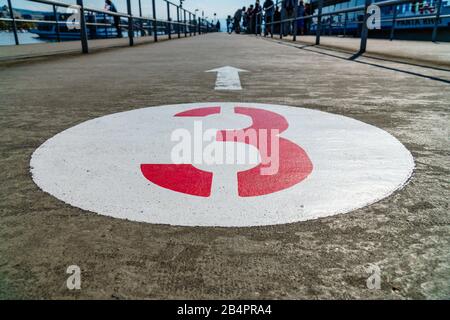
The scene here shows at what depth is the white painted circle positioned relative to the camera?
35.4 inches

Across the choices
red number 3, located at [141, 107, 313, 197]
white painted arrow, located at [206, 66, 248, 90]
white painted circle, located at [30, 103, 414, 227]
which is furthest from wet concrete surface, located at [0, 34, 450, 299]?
white painted arrow, located at [206, 66, 248, 90]

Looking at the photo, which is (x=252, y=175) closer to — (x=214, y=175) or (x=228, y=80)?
(x=214, y=175)

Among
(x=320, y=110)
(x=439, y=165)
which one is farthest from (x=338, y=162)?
(x=320, y=110)

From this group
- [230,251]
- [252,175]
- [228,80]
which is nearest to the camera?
[230,251]

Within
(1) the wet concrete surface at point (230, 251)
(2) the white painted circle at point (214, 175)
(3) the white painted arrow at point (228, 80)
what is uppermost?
(3) the white painted arrow at point (228, 80)

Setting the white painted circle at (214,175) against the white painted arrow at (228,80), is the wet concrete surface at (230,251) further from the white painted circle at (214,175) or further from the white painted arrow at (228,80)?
the white painted arrow at (228,80)

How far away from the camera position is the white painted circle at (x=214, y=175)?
90 cm

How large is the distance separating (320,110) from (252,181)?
119 cm

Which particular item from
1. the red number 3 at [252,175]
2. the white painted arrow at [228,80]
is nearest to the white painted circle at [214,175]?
the red number 3 at [252,175]

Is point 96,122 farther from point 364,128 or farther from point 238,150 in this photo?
point 364,128

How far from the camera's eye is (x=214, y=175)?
111 cm

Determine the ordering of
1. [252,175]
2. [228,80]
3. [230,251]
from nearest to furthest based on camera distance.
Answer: [230,251]
[252,175]
[228,80]

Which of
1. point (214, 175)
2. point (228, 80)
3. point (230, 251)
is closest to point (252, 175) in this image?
point (214, 175)

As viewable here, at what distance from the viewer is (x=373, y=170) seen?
1165 millimetres
